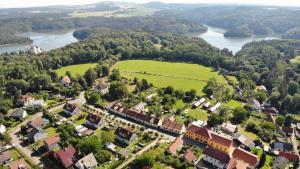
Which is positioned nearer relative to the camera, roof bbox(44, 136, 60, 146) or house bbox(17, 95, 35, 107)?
roof bbox(44, 136, 60, 146)

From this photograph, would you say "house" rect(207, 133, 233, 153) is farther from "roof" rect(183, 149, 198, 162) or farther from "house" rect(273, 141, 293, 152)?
"house" rect(273, 141, 293, 152)

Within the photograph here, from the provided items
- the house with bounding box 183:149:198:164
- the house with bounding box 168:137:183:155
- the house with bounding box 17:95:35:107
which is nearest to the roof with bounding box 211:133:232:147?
the house with bounding box 183:149:198:164

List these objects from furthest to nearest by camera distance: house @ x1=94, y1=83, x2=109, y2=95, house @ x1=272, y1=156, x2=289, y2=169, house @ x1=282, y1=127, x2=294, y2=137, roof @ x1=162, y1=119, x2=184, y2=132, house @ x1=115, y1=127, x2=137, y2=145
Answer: house @ x1=94, y1=83, x2=109, y2=95 < house @ x1=282, y1=127, x2=294, y2=137 < roof @ x1=162, y1=119, x2=184, y2=132 < house @ x1=115, y1=127, x2=137, y2=145 < house @ x1=272, y1=156, x2=289, y2=169

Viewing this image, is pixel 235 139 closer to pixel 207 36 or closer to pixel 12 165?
pixel 12 165

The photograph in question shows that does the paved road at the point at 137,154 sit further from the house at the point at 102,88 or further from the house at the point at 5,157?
the house at the point at 102,88

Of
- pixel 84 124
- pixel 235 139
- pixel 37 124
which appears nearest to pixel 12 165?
pixel 37 124

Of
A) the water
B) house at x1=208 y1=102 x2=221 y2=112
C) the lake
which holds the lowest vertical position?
the lake
